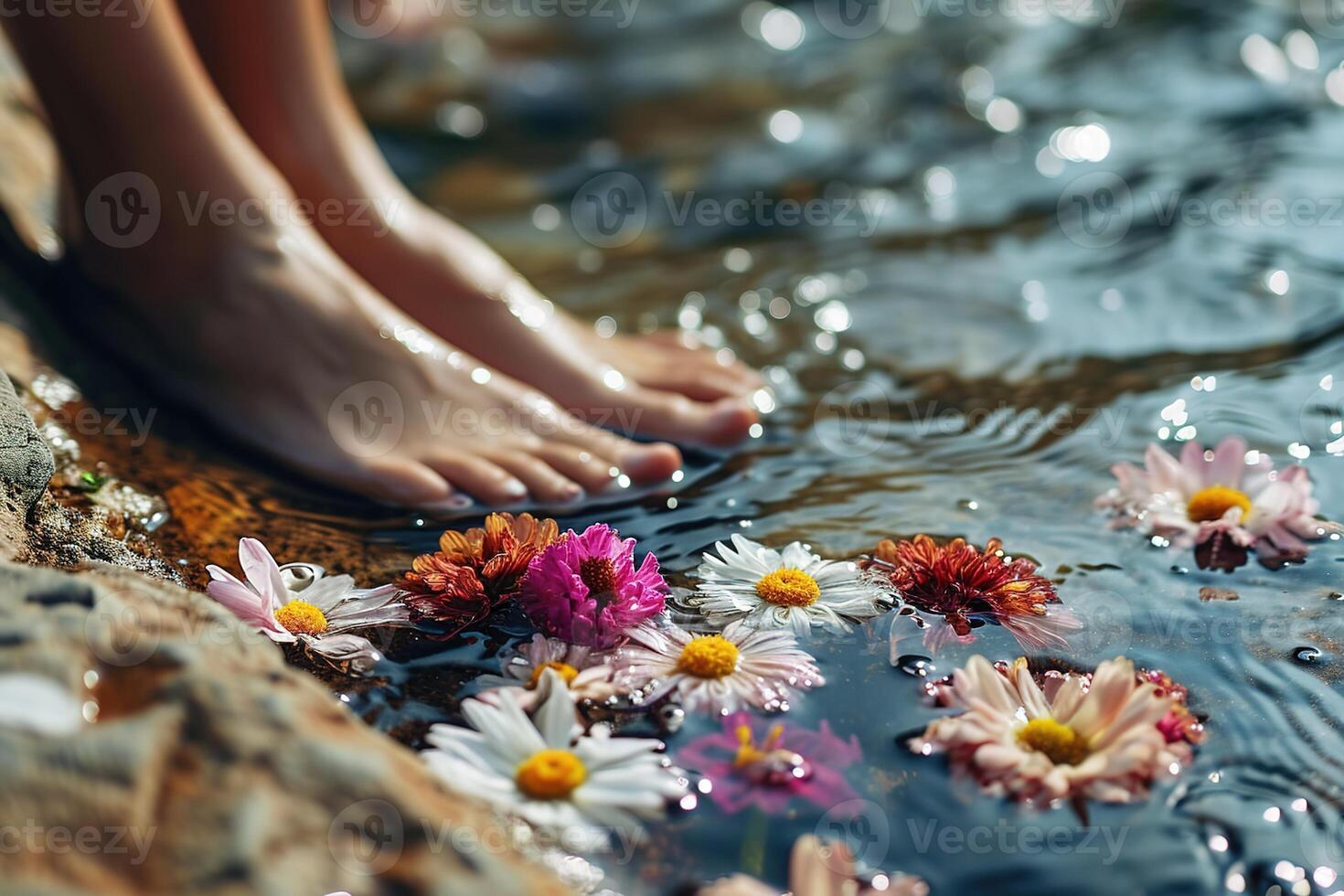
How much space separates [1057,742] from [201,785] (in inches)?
28.7

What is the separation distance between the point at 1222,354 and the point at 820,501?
879mm

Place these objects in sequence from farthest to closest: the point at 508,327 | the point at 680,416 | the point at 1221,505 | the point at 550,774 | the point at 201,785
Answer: the point at 508,327 < the point at 680,416 < the point at 1221,505 < the point at 550,774 < the point at 201,785

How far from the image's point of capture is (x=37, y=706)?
839 mm

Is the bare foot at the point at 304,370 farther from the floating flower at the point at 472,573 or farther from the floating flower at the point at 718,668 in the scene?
the floating flower at the point at 718,668

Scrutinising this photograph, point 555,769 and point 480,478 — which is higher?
point 480,478

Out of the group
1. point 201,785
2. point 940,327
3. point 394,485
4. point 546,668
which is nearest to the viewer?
point 201,785

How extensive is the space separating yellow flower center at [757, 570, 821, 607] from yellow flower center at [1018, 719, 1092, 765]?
12.6 inches

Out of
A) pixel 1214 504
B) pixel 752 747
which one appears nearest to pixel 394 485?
pixel 752 747

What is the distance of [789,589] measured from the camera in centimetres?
133

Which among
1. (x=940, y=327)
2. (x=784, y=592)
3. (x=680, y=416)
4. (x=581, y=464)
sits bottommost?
(x=784, y=592)

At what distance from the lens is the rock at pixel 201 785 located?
30.1 inches

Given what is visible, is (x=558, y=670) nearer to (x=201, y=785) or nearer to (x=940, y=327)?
(x=201, y=785)

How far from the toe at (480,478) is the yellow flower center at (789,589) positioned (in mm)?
499

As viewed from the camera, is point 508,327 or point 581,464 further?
point 508,327
